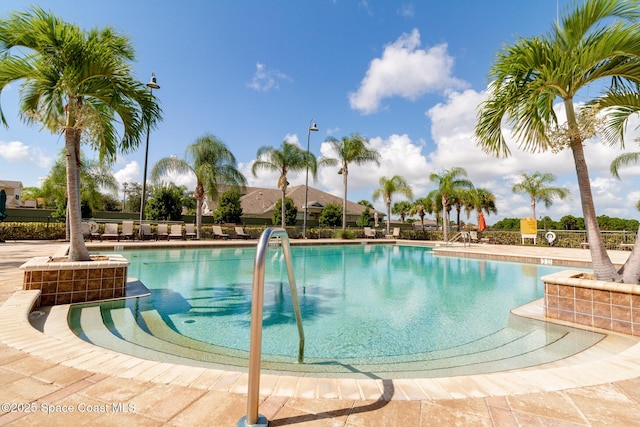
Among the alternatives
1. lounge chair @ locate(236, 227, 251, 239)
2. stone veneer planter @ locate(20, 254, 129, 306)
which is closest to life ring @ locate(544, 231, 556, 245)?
lounge chair @ locate(236, 227, 251, 239)

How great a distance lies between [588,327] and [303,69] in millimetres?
17804

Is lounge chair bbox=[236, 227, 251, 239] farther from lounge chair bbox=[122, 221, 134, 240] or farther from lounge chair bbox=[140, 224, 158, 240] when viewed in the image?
lounge chair bbox=[122, 221, 134, 240]

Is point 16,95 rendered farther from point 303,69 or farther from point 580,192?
point 303,69

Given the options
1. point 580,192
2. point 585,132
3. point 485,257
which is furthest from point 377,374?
point 485,257

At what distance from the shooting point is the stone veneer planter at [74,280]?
185 inches

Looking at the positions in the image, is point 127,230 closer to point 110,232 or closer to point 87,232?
point 110,232

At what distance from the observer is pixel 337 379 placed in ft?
7.80

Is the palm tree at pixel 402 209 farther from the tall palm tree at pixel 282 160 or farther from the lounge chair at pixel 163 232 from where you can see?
the lounge chair at pixel 163 232

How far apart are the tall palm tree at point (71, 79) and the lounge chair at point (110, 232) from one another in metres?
12.9

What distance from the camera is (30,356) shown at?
2539 mm

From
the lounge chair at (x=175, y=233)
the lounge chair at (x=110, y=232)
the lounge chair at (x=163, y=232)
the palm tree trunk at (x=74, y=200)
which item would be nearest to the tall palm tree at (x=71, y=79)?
the palm tree trunk at (x=74, y=200)

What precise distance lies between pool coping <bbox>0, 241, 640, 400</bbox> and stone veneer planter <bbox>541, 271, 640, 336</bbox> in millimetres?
1696

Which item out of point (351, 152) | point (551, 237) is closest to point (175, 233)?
point (351, 152)

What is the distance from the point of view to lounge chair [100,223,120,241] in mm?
17266
